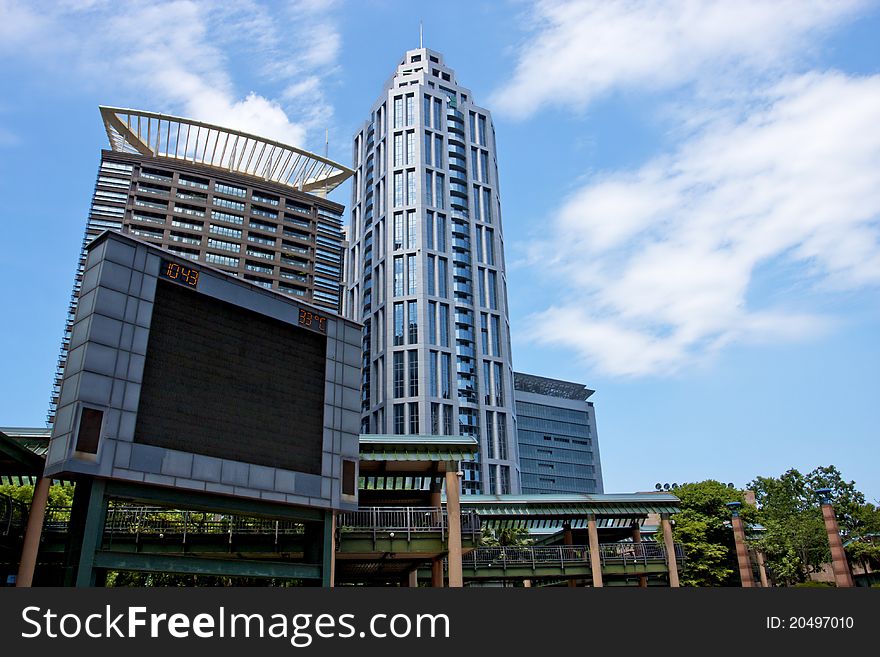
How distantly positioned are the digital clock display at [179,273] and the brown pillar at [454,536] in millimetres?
16476

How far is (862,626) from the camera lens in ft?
65.0

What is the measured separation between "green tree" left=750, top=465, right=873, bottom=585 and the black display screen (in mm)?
50822

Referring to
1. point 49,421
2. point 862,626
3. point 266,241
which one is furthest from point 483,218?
point 862,626

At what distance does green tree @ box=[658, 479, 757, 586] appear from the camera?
58469mm

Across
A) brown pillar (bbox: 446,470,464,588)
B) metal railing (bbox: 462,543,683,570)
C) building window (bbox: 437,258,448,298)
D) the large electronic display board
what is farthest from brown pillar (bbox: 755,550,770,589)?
building window (bbox: 437,258,448,298)

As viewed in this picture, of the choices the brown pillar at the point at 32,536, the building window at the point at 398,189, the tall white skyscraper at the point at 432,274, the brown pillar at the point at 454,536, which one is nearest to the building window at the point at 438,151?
the tall white skyscraper at the point at 432,274

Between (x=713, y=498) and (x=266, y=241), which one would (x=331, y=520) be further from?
(x=266, y=241)

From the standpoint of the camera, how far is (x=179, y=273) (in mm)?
27219

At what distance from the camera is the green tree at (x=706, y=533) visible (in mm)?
58469

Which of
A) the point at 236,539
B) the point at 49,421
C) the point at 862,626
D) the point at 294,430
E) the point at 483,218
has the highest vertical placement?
the point at 483,218

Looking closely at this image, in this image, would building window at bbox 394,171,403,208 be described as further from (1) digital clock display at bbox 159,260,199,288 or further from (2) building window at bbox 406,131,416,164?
(1) digital clock display at bbox 159,260,199,288

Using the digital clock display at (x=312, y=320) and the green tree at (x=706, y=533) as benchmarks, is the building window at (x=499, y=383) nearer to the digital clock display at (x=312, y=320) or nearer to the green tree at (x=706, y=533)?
the green tree at (x=706, y=533)

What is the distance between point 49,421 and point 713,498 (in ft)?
299

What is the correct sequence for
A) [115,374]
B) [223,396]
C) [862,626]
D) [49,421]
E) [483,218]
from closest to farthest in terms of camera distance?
[862,626] → [115,374] → [223,396] → [49,421] → [483,218]
